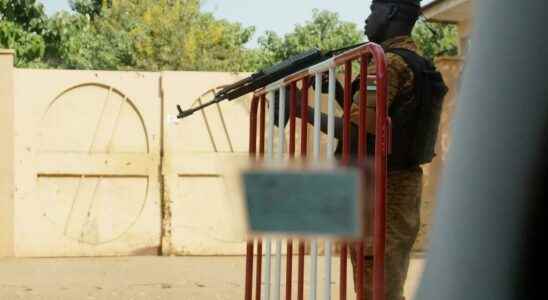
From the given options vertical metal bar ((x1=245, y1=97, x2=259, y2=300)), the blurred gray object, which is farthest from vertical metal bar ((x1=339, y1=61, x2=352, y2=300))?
the blurred gray object

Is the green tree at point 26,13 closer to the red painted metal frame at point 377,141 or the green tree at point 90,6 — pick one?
the green tree at point 90,6

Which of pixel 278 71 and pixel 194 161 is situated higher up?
pixel 278 71

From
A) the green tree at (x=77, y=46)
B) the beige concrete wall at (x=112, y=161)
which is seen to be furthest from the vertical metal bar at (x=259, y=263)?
the green tree at (x=77, y=46)

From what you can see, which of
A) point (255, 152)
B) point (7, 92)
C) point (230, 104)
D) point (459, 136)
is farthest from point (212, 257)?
point (459, 136)

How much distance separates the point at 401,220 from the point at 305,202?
10.6 ft

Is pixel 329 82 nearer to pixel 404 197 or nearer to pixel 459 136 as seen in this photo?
pixel 404 197

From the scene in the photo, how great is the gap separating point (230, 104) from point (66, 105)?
1515mm

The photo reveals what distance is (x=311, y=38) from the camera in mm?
49000

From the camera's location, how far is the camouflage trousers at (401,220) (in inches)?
155

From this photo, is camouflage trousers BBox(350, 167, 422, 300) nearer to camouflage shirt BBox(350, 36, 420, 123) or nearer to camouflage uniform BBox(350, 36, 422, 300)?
camouflage uniform BBox(350, 36, 422, 300)

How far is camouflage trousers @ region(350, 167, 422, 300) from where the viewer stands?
12.9ft

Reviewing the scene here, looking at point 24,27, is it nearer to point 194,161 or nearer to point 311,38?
point 194,161

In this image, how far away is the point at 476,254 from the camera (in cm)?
97

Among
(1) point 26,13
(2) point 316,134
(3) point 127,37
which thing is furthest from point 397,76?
(3) point 127,37
